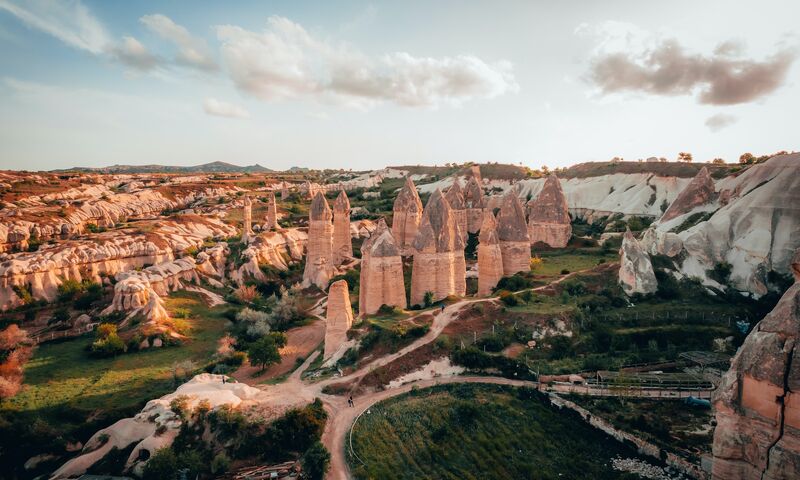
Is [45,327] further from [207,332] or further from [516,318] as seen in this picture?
[516,318]

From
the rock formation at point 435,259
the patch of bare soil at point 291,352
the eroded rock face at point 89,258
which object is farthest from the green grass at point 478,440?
the eroded rock face at point 89,258

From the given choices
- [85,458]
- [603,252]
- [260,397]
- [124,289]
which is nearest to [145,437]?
[85,458]

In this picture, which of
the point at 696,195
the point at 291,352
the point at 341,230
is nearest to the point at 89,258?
the point at 291,352

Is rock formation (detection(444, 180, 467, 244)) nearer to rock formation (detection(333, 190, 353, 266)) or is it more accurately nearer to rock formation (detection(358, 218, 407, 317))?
rock formation (detection(333, 190, 353, 266))

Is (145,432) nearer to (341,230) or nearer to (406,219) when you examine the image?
(406,219)

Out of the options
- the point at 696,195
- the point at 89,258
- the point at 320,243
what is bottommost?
the point at 89,258

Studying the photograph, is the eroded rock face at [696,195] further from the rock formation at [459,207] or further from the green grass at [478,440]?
the green grass at [478,440]
